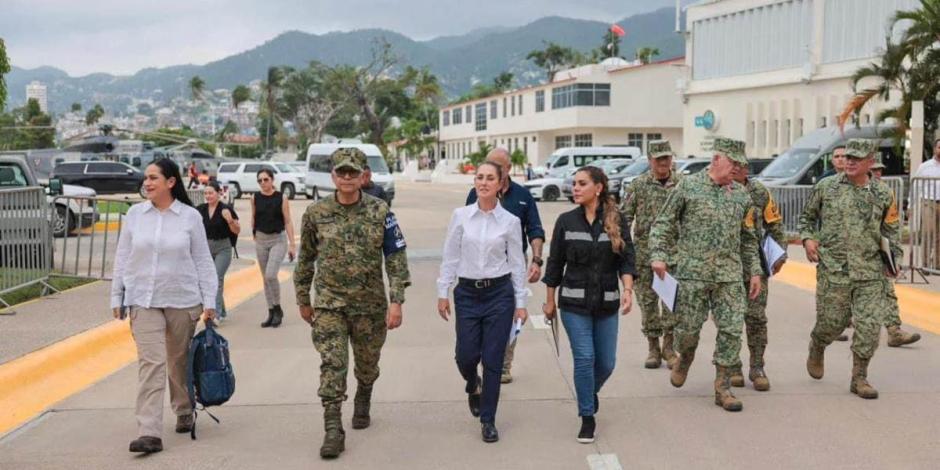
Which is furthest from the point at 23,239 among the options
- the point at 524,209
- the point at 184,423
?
the point at 524,209

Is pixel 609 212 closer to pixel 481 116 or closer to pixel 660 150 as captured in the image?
pixel 660 150

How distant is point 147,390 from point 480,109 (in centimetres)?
8539

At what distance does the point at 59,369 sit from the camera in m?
8.51

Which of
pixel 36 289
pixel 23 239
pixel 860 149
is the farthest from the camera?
pixel 36 289

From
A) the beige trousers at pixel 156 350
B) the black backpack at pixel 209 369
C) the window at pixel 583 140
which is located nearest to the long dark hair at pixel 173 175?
the beige trousers at pixel 156 350

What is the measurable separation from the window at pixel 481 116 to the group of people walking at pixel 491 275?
270 ft

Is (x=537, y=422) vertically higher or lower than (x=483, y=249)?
lower

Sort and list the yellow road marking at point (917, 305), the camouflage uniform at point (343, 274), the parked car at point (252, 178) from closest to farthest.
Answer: the camouflage uniform at point (343, 274), the yellow road marking at point (917, 305), the parked car at point (252, 178)

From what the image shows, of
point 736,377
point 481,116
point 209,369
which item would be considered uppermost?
point 481,116

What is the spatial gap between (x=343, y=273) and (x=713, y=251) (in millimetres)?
2545

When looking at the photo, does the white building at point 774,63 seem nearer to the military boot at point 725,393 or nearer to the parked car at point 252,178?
the parked car at point 252,178

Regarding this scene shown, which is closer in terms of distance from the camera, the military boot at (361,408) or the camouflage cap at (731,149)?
the military boot at (361,408)

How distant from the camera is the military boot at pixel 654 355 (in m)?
8.47

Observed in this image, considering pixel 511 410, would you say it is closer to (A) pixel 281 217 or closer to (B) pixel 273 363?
(B) pixel 273 363
